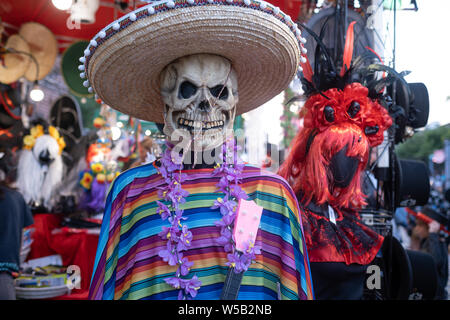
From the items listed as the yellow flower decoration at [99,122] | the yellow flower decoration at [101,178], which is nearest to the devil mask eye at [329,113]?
the yellow flower decoration at [101,178]

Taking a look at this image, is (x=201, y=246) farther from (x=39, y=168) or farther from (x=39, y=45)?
(x=39, y=45)

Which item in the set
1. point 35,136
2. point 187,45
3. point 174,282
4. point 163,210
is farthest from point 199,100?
point 35,136

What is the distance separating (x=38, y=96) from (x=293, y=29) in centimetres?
456

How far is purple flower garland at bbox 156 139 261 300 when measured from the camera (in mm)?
1679

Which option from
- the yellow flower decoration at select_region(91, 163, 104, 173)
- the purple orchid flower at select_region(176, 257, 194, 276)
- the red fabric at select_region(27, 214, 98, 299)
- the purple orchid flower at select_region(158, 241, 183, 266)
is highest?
the yellow flower decoration at select_region(91, 163, 104, 173)

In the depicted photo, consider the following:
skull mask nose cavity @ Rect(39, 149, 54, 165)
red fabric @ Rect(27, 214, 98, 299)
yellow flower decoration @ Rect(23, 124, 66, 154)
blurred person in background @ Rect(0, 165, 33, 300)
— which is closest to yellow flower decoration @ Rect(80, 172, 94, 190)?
yellow flower decoration @ Rect(23, 124, 66, 154)

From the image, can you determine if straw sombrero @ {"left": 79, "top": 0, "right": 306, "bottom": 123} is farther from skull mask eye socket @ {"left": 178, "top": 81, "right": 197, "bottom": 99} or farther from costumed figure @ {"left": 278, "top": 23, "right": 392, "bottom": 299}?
costumed figure @ {"left": 278, "top": 23, "right": 392, "bottom": 299}

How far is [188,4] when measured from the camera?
5.32ft

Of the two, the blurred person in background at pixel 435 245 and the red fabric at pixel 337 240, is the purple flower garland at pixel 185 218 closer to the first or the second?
the red fabric at pixel 337 240

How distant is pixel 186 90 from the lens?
6.10 ft

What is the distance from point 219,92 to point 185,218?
0.59 meters

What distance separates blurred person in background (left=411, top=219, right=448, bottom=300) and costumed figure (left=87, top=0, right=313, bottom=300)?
10.9 feet
